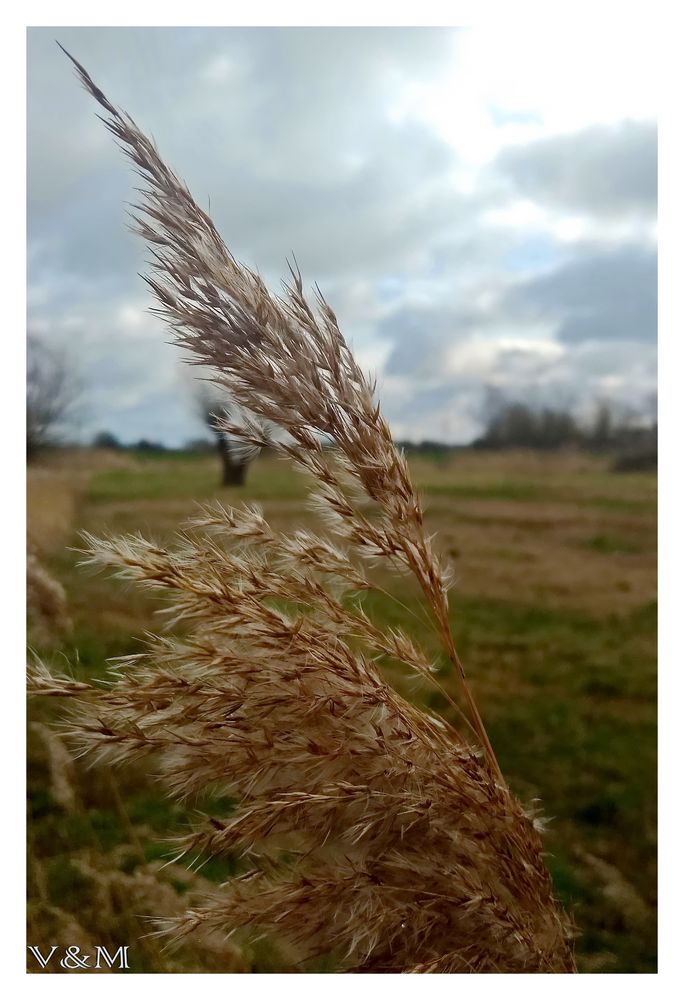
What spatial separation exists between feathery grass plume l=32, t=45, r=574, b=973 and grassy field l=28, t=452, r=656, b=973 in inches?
11.3

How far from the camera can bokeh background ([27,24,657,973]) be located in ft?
3.34

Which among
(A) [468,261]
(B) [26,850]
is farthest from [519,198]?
(B) [26,850]

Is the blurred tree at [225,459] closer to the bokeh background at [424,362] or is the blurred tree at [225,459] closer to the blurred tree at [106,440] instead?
the bokeh background at [424,362]

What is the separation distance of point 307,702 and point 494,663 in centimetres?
87

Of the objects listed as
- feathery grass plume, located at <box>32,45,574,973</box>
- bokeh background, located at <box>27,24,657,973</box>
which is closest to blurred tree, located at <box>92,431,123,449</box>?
bokeh background, located at <box>27,24,657,973</box>

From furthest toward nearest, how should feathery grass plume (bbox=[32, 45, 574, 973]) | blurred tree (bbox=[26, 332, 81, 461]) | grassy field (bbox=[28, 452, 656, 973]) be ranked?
1. blurred tree (bbox=[26, 332, 81, 461])
2. grassy field (bbox=[28, 452, 656, 973])
3. feathery grass plume (bbox=[32, 45, 574, 973])

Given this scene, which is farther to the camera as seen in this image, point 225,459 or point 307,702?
point 225,459

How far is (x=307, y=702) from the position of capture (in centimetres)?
63

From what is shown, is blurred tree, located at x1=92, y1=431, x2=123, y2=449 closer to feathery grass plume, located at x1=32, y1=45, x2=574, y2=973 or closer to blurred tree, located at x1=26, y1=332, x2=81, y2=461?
blurred tree, located at x1=26, y1=332, x2=81, y2=461

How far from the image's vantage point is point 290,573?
0.68 metres

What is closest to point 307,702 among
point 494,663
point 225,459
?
point 225,459

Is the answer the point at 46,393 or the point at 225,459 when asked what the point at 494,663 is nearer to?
the point at 225,459

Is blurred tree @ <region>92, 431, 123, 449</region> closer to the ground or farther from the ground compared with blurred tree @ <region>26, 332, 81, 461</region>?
closer to the ground

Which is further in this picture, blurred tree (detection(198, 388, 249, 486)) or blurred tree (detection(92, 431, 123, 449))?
blurred tree (detection(92, 431, 123, 449))
